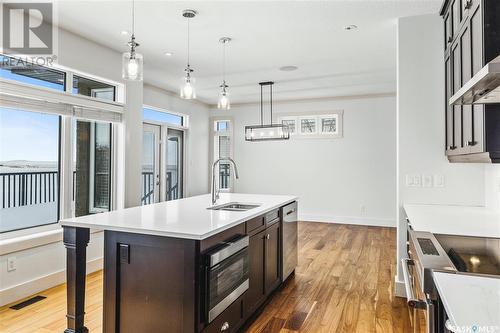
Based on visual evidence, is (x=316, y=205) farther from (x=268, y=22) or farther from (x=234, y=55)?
(x=268, y=22)

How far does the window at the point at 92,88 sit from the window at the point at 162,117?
170 centimetres

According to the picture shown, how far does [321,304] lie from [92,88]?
3.57 m

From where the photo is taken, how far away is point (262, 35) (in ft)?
12.1

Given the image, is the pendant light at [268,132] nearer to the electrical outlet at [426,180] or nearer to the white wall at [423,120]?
the white wall at [423,120]

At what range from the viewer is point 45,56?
132 inches

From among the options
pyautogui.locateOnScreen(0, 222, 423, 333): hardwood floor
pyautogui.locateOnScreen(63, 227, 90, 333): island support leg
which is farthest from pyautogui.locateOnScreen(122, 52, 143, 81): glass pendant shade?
pyautogui.locateOnScreen(0, 222, 423, 333): hardwood floor

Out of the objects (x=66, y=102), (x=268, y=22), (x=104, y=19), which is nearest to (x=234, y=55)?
(x=268, y=22)

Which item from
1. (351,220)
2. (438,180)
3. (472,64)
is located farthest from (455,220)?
(351,220)

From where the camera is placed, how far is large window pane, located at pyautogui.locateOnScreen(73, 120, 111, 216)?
3943 millimetres

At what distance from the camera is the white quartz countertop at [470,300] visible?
0.89 m

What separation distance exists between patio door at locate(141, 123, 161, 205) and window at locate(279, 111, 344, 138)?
2.77 metres

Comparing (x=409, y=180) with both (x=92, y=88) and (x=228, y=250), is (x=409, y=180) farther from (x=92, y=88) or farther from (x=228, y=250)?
(x=92, y=88)

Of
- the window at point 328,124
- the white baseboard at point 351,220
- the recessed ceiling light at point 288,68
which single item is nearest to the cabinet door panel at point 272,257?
the recessed ceiling light at point 288,68

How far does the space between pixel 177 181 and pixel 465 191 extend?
5.34 m
